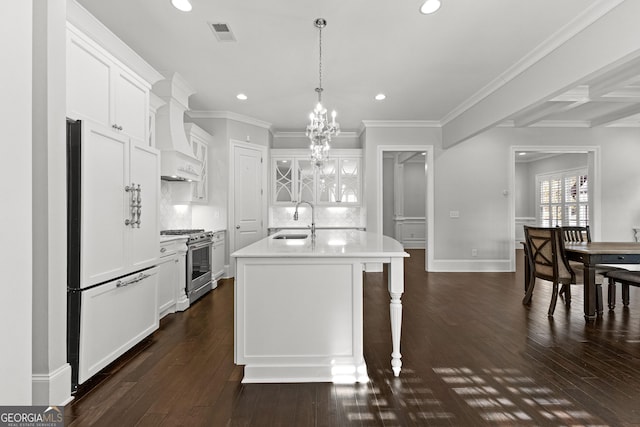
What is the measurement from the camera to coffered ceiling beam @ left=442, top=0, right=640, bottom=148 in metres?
2.46

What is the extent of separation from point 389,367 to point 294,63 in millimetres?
3221

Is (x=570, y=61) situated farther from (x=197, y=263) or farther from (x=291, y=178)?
(x=291, y=178)

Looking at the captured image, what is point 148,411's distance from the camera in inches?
73.8

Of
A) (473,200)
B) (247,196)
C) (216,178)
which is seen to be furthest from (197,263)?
(473,200)

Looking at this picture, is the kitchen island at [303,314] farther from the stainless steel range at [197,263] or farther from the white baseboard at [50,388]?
the stainless steel range at [197,263]

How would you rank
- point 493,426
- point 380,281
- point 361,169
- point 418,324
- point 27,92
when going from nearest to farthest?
1. point 27,92
2. point 493,426
3. point 418,324
4. point 380,281
5. point 361,169

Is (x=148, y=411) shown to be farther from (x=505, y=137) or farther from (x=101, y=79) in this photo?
(x=505, y=137)

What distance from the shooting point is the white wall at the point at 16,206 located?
130cm

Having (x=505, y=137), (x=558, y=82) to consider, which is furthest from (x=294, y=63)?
(x=505, y=137)

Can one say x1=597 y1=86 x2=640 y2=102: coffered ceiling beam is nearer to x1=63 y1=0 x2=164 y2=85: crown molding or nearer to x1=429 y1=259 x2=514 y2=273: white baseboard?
x1=429 y1=259 x2=514 y2=273: white baseboard

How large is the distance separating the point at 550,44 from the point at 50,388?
467 centimetres

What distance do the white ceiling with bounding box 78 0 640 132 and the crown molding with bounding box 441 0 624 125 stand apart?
0.04 m

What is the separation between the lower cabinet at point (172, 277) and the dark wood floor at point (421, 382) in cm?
20

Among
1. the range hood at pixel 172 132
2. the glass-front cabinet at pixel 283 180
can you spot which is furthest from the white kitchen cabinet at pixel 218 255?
the glass-front cabinet at pixel 283 180
